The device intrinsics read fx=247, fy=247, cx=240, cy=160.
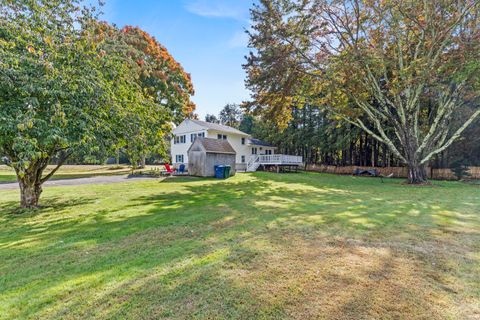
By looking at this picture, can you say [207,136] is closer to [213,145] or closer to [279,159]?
[213,145]

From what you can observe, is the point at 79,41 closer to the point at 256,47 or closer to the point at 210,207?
the point at 210,207

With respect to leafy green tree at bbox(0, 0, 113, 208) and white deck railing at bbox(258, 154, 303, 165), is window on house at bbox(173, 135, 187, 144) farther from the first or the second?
leafy green tree at bbox(0, 0, 113, 208)

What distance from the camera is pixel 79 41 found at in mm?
7270

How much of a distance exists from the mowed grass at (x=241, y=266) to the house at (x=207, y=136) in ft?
69.2

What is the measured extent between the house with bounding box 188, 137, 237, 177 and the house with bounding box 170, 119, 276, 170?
6.21 metres

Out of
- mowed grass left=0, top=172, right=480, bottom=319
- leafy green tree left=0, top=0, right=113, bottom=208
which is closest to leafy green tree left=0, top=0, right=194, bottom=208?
leafy green tree left=0, top=0, right=113, bottom=208

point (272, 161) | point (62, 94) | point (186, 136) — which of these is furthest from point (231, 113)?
point (62, 94)

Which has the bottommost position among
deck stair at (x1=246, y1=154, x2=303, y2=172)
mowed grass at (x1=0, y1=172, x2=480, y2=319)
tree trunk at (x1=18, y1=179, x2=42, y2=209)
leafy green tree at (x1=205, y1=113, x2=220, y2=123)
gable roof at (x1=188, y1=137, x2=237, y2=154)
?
mowed grass at (x1=0, y1=172, x2=480, y2=319)

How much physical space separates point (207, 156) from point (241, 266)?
53.5ft

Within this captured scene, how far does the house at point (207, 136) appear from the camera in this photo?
1067 inches

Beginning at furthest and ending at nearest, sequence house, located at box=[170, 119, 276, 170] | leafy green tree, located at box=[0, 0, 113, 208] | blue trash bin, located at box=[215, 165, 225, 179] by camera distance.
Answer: house, located at box=[170, 119, 276, 170] → blue trash bin, located at box=[215, 165, 225, 179] → leafy green tree, located at box=[0, 0, 113, 208]

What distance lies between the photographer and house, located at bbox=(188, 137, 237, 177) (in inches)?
763

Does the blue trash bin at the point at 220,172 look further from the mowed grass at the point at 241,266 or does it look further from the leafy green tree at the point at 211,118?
the leafy green tree at the point at 211,118

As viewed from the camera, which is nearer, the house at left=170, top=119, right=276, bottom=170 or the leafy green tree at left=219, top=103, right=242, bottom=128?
the house at left=170, top=119, right=276, bottom=170
